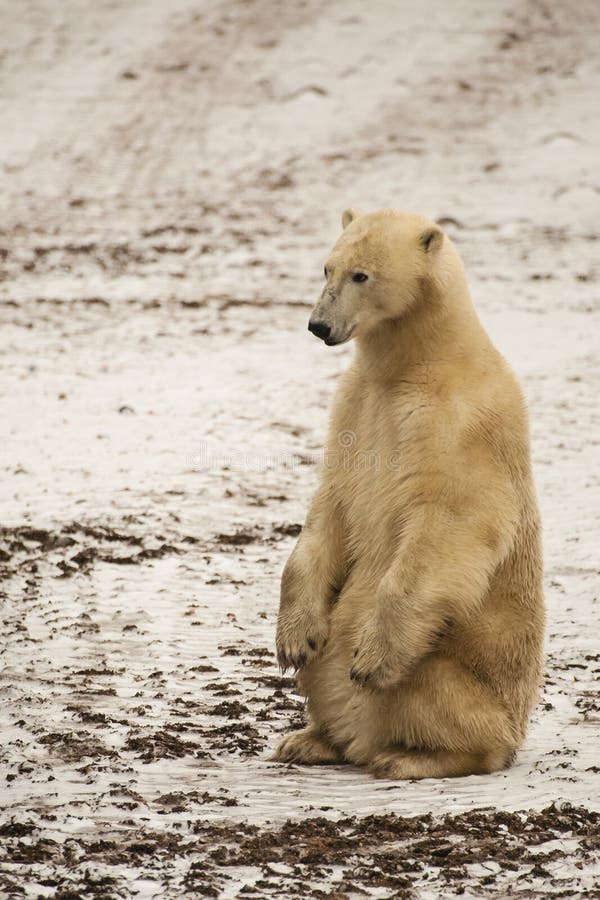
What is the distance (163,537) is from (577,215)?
8347 millimetres

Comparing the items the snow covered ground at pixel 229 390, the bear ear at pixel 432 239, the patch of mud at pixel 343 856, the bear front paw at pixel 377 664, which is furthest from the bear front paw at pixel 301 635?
the bear ear at pixel 432 239

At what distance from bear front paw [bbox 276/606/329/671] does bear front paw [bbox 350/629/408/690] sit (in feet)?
0.76

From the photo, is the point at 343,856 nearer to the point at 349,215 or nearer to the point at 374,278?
the point at 374,278

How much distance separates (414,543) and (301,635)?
0.54 m

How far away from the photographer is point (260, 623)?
229 inches

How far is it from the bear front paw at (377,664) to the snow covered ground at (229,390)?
0.32 m

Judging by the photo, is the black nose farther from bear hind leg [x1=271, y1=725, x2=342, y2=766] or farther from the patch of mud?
the patch of mud

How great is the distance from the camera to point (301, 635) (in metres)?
4.20

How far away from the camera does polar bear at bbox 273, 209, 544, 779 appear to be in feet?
12.9

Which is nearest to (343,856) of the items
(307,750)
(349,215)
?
(307,750)

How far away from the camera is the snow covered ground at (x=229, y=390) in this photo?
3.50 metres

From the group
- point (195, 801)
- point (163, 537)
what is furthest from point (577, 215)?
point (195, 801)

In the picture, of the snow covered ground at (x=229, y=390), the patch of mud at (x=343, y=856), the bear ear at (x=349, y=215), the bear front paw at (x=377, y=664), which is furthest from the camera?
the bear ear at (x=349, y=215)

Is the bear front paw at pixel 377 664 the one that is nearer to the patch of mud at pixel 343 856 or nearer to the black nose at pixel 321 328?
the patch of mud at pixel 343 856
